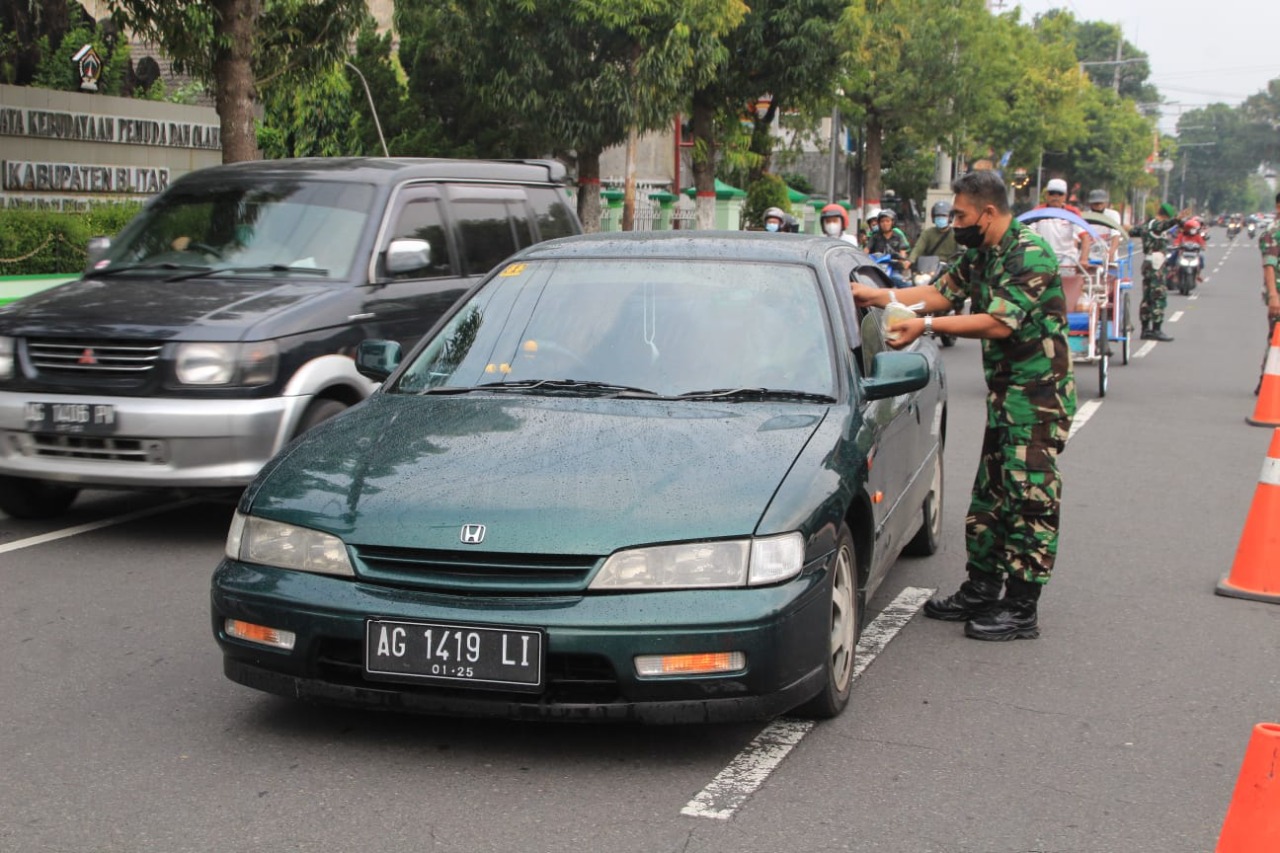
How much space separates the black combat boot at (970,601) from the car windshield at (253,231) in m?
3.63

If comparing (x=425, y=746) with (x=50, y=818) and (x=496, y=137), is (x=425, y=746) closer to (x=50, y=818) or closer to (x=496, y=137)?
(x=50, y=818)

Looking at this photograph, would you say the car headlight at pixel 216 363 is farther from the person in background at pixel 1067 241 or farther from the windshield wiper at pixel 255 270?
the person in background at pixel 1067 241

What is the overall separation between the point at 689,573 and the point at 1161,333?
1899 centimetres

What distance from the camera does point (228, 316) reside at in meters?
7.57

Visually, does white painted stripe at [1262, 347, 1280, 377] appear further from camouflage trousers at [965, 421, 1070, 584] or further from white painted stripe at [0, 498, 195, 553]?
white painted stripe at [0, 498, 195, 553]

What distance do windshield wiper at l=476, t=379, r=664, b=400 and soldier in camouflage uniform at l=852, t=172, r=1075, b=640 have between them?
1194mm

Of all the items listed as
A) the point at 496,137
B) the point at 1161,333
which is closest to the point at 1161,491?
the point at 1161,333

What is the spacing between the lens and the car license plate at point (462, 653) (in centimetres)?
431

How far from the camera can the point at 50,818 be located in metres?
4.21

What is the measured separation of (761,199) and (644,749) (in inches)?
1345

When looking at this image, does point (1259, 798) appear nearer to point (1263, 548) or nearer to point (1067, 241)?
point (1263, 548)

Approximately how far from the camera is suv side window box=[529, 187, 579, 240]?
32.8 ft

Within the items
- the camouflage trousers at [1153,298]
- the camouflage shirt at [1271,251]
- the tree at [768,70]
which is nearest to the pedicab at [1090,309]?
the camouflage shirt at [1271,251]

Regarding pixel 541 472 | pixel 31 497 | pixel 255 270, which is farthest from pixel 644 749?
pixel 31 497
